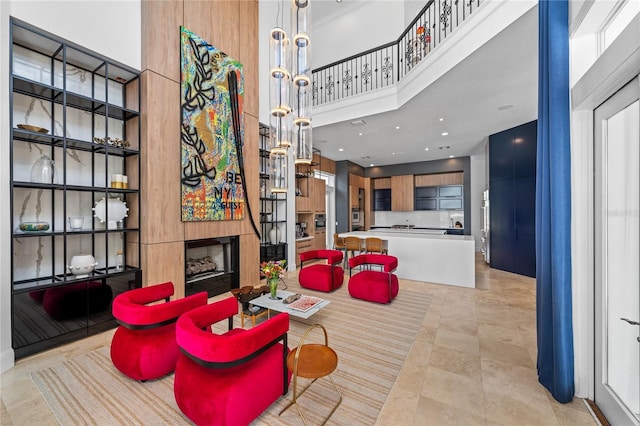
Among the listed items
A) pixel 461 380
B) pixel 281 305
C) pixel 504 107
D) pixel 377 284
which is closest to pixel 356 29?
pixel 504 107

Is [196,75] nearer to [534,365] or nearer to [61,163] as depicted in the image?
[61,163]

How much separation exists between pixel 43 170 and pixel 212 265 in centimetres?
261

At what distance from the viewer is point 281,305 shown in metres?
3.04

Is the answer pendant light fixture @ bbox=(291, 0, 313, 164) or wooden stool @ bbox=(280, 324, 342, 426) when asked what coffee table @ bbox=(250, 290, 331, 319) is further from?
pendant light fixture @ bbox=(291, 0, 313, 164)

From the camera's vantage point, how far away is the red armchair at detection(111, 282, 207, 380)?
2.16m

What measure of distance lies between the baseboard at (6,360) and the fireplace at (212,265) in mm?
1830

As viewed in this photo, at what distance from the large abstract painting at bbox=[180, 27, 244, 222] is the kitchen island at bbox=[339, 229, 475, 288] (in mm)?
3112

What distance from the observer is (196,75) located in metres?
4.12

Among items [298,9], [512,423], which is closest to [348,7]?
[298,9]

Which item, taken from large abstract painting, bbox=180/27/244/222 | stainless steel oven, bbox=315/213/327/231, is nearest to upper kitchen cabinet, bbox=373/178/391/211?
stainless steel oven, bbox=315/213/327/231

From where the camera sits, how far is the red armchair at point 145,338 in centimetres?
216

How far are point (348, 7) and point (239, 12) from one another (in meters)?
4.19

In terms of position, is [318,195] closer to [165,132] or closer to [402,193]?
[402,193]

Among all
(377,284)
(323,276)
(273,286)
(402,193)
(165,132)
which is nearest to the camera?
(273,286)
